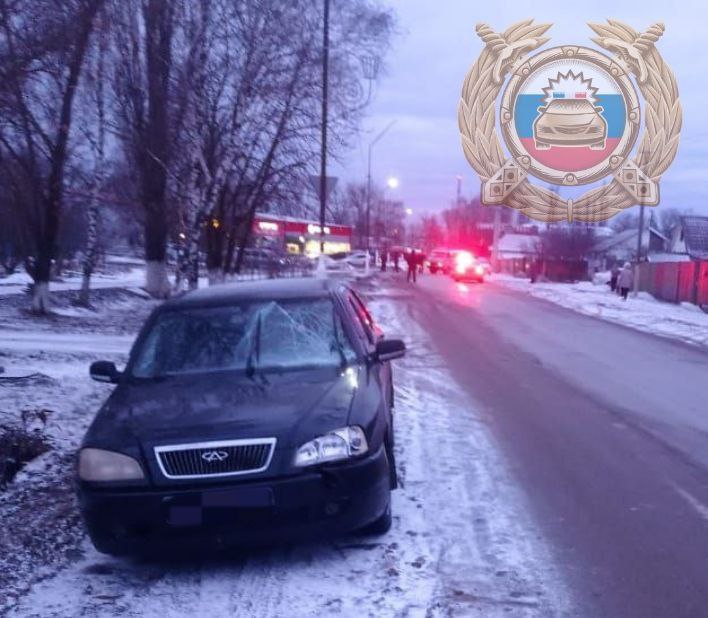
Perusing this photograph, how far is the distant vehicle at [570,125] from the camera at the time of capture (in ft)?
63.8

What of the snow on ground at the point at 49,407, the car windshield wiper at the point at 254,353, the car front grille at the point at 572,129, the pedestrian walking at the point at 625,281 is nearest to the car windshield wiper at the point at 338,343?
the car windshield wiper at the point at 254,353

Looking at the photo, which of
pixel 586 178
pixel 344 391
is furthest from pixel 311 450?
pixel 586 178

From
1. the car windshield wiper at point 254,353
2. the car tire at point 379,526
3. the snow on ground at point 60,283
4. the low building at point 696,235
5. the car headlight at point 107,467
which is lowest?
the snow on ground at point 60,283

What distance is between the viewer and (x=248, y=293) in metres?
6.80

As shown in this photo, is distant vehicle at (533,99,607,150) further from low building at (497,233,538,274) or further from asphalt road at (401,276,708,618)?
low building at (497,233,538,274)

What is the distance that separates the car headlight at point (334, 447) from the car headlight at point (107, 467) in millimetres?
910

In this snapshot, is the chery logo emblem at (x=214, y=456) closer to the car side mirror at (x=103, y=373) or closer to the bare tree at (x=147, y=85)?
the car side mirror at (x=103, y=373)

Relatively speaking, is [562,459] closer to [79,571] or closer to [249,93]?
[79,571]

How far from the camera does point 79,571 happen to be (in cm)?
503

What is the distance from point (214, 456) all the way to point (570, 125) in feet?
54.6

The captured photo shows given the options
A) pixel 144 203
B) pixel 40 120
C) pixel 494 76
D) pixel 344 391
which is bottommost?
pixel 344 391

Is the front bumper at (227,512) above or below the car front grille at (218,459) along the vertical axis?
below

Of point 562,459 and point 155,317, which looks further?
point 562,459

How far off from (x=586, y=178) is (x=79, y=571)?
17.0 meters
